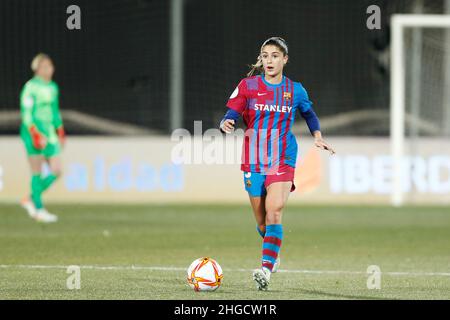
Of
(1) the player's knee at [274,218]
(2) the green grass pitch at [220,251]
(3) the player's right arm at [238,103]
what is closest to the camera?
(2) the green grass pitch at [220,251]

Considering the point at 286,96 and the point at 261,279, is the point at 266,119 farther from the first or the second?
the point at 261,279

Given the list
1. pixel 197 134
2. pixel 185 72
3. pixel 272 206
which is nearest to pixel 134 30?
pixel 185 72

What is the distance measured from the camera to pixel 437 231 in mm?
16625

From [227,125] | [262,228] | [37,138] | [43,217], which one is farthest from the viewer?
[37,138]

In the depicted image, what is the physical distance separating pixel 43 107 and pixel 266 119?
8.85 meters

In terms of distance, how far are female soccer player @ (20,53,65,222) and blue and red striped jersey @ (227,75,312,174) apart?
8368mm

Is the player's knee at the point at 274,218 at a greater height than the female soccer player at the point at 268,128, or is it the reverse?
the female soccer player at the point at 268,128

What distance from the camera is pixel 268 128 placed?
32.6ft

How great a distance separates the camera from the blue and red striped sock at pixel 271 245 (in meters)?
9.54

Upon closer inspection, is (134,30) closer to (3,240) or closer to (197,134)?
(197,134)

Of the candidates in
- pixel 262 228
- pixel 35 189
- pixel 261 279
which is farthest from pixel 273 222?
pixel 35 189

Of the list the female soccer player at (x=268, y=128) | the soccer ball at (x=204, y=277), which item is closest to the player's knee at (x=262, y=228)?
the female soccer player at (x=268, y=128)

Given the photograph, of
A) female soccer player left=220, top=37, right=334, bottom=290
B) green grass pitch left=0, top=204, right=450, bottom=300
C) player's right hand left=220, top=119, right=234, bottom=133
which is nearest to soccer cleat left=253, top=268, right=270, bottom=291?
green grass pitch left=0, top=204, right=450, bottom=300

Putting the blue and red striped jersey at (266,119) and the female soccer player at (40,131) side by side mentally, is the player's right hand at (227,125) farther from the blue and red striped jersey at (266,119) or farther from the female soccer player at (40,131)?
the female soccer player at (40,131)
